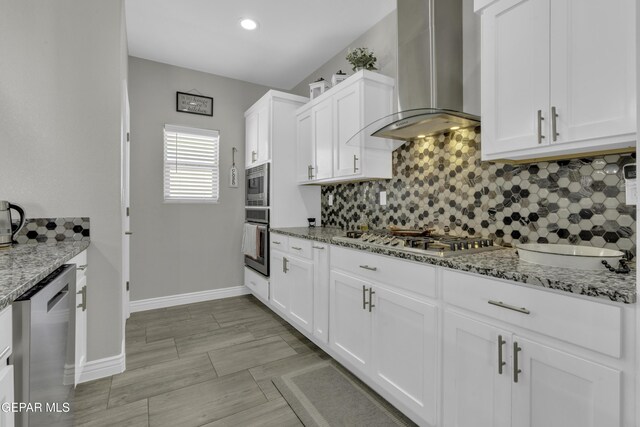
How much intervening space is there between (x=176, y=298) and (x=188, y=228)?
0.84 meters

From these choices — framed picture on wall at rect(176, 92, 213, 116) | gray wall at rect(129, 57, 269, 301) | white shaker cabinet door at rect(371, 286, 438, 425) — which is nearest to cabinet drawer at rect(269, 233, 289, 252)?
gray wall at rect(129, 57, 269, 301)

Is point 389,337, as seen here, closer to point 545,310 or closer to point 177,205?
point 545,310

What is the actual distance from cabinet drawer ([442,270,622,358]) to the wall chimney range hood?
1046 mm

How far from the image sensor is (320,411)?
5.81 ft

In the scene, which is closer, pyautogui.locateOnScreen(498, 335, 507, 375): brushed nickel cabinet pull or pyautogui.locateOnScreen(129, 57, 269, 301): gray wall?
pyautogui.locateOnScreen(498, 335, 507, 375): brushed nickel cabinet pull

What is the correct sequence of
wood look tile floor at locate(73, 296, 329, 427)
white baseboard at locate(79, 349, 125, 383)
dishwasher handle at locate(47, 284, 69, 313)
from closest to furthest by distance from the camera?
dishwasher handle at locate(47, 284, 69, 313), wood look tile floor at locate(73, 296, 329, 427), white baseboard at locate(79, 349, 125, 383)

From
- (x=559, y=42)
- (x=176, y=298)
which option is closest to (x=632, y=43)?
(x=559, y=42)

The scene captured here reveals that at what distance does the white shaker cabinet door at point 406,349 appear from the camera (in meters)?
1.51

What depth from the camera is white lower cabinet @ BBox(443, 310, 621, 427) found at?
3.21ft

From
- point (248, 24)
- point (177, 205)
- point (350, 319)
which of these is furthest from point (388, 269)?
point (177, 205)

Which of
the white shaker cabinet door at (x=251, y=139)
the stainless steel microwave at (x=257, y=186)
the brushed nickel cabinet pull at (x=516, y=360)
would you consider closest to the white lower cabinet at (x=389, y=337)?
the brushed nickel cabinet pull at (x=516, y=360)

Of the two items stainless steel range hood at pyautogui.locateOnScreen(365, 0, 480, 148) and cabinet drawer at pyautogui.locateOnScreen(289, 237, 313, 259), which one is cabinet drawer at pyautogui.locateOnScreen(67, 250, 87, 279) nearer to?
cabinet drawer at pyautogui.locateOnScreen(289, 237, 313, 259)

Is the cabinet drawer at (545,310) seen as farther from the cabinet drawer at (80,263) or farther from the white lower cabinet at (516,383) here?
the cabinet drawer at (80,263)

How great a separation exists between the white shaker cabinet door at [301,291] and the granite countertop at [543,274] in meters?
1.09
